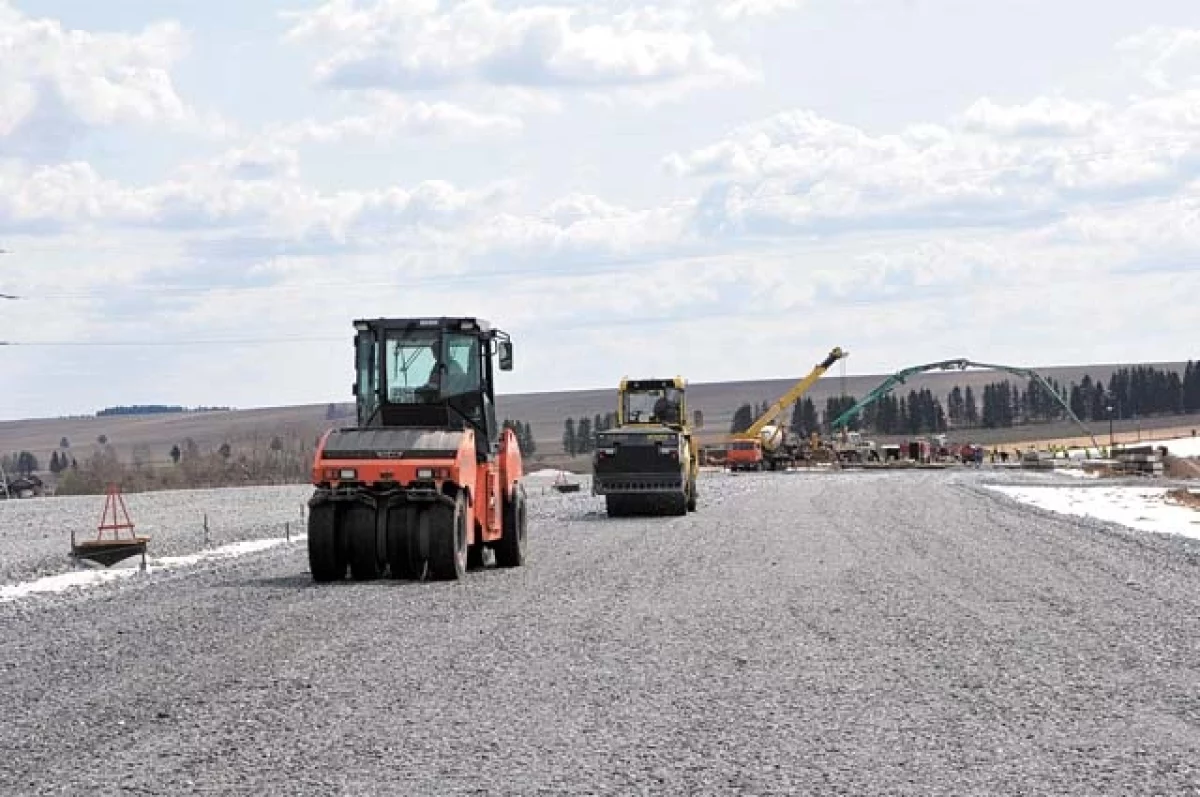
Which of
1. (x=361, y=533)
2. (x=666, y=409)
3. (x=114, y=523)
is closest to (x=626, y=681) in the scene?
(x=361, y=533)

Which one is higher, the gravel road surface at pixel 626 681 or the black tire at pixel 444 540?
the black tire at pixel 444 540

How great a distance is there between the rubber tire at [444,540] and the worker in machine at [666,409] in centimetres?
1814

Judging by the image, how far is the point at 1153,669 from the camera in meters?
13.1

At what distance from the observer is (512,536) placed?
77.4 feet

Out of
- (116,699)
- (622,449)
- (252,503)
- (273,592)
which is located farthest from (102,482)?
(116,699)

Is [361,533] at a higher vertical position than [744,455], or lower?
lower

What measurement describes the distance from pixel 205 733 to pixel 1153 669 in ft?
22.9

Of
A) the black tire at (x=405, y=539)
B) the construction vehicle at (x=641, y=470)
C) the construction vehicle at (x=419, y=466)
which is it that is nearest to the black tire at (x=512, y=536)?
the construction vehicle at (x=419, y=466)

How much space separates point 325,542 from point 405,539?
3.24 feet

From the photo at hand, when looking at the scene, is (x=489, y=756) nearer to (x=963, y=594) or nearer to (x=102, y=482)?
(x=963, y=594)

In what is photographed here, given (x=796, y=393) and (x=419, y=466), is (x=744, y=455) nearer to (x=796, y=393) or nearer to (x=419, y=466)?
(x=796, y=393)

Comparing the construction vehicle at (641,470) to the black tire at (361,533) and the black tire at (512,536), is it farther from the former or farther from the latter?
the black tire at (361,533)

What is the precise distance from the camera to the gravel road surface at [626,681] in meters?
9.67

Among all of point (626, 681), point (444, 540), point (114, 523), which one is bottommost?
point (626, 681)
